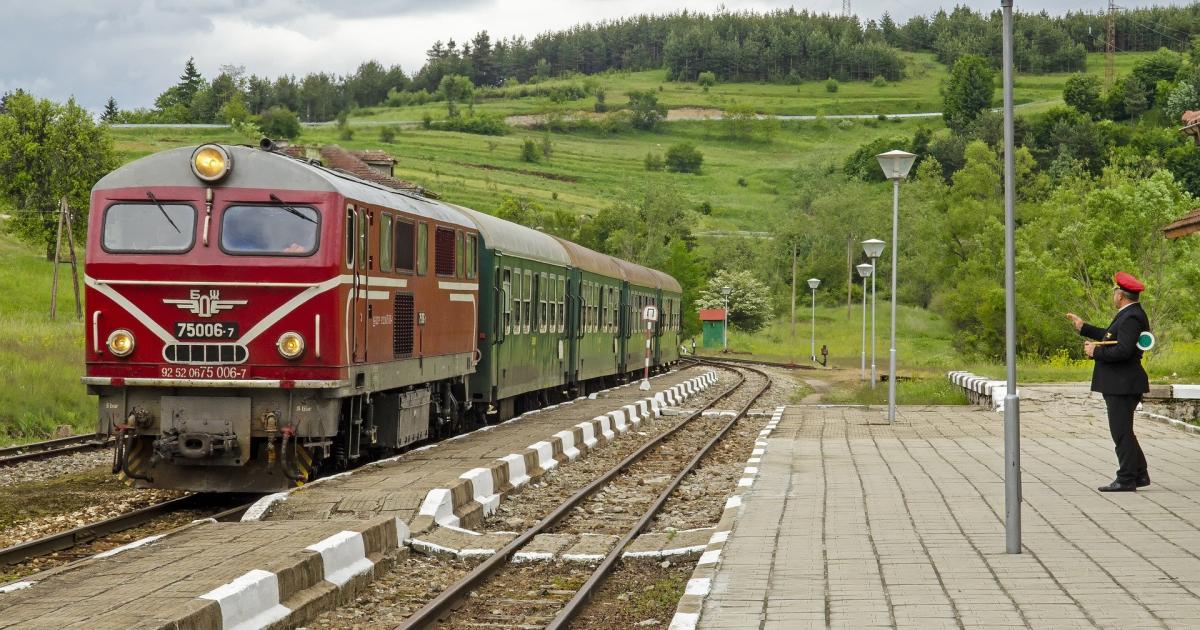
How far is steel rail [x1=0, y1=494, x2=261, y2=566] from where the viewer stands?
33.4 feet

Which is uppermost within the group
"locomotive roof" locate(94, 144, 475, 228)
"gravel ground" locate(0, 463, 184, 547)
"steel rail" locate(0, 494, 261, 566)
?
"locomotive roof" locate(94, 144, 475, 228)

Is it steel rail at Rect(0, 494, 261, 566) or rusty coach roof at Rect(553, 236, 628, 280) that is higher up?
rusty coach roof at Rect(553, 236, 628, 280)

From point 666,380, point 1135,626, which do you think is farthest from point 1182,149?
point 1135,626

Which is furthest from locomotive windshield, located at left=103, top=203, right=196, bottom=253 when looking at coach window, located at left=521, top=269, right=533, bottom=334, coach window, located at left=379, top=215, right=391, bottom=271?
coach window, located at left=521, top=269, right=533, bottom=334

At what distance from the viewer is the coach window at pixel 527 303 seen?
2321 centimetres

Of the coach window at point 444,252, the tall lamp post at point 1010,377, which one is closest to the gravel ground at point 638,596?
the tall lamp post at point 1010,377

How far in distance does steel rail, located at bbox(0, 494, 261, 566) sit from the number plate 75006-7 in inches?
64.4

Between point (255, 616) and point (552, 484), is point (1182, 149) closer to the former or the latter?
point (552, 484)

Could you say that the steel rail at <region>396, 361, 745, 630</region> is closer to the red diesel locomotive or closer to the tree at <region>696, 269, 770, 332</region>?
the red diesel locomotive

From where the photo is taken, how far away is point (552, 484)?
50.8ft

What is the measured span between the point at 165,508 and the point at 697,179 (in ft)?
493

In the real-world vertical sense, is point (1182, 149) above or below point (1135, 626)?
above

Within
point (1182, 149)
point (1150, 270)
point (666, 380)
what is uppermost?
point (1182, 149)

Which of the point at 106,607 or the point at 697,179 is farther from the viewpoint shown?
the point at 697,179
